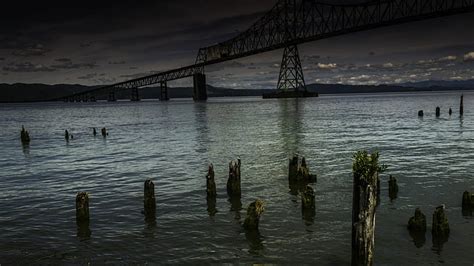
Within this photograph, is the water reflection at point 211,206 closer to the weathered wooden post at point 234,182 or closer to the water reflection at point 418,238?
the weathered wooden post at point 234,182

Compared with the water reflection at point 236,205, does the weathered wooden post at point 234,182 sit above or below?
above

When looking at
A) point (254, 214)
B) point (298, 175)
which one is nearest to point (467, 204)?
point (298, 175)

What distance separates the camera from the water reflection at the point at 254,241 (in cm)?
1216

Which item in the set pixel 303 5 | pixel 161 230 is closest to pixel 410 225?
pixel 161 230

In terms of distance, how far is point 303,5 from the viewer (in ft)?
604

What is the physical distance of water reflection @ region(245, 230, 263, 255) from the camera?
12.2 m

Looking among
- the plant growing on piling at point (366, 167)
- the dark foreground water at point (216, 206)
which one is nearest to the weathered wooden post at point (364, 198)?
the plant growing on piling at point (366, 167)

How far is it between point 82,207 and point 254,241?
6.24 m

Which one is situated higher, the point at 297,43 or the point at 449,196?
the point at 297,43

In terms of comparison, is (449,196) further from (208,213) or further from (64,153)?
(64,153)

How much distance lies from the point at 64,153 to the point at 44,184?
13.9 m

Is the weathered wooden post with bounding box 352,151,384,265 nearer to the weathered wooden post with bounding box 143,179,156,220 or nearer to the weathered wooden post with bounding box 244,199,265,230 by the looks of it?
the weathered wooden post with bounding box 244,199,265,230

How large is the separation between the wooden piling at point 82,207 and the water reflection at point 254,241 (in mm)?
5728

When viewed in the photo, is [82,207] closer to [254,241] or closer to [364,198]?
[254,241]
